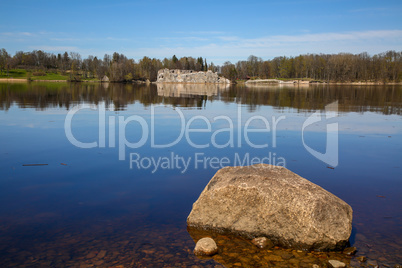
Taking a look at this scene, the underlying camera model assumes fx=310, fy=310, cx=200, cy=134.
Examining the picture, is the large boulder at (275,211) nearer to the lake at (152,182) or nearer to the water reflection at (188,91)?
the lake at (152,182)

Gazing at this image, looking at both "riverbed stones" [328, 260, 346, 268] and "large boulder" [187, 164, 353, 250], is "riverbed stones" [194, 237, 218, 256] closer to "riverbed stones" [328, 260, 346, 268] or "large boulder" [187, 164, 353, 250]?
"large boulder" [187, 164, 353, 250]

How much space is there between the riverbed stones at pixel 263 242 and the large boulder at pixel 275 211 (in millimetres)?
148

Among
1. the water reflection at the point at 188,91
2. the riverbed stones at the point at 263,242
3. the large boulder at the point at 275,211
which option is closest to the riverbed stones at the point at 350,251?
the large boulder at the point at 275,211

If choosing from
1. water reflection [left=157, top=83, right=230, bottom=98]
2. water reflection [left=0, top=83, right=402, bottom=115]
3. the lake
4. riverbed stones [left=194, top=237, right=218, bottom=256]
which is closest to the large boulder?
the lake

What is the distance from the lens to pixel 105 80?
191375 millimetres

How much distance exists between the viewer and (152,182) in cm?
1042

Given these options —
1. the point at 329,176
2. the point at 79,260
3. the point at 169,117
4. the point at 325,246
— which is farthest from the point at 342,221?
the point at 169,117

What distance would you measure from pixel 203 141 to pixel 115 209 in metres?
8.53

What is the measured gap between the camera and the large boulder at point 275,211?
6805 millimetres

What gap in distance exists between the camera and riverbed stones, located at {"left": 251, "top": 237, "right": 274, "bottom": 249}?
696cm

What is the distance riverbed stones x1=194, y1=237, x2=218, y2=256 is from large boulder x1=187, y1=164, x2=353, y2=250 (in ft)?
3.10

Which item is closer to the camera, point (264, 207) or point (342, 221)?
point (342, 221)

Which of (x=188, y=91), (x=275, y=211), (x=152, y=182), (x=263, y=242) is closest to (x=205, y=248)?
(x=263, y=242)

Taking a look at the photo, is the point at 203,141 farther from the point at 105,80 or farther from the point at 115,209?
the point at 105,80
